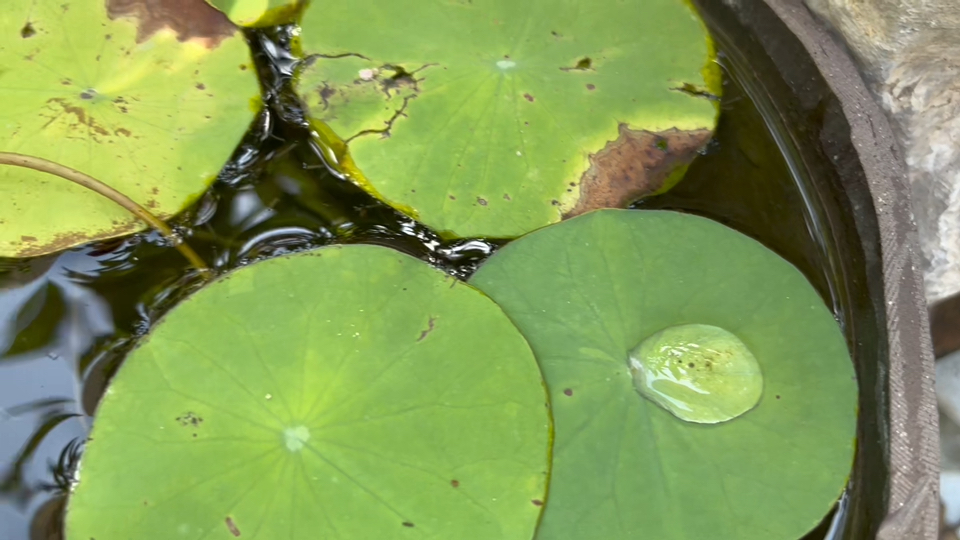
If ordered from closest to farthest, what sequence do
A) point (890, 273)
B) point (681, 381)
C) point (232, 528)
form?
point (232, 528) → point (681, 381) → point (890, 273)

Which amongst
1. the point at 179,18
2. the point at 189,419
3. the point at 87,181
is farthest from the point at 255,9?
the point at 189,419

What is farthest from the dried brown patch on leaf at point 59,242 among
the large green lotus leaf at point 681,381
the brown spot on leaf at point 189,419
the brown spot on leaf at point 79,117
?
the large green lotus leaf at point 681,381

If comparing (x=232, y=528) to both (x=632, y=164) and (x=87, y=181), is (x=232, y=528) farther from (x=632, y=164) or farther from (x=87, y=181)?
(x=632, y=164)

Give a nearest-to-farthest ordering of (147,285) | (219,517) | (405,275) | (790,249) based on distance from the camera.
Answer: (219,517) < (405,275) < (147,285) < (790,249)

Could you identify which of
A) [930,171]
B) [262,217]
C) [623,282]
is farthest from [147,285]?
[930,171]

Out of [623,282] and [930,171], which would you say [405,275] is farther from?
[930,171]
